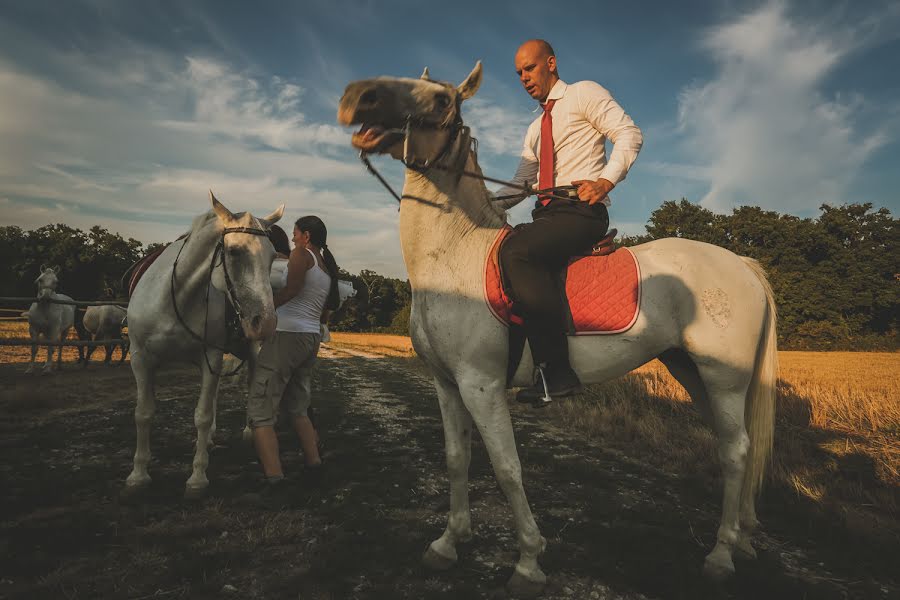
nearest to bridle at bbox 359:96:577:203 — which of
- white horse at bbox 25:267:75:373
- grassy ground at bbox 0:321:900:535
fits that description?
grassy ground at bbox 0:321:900:535

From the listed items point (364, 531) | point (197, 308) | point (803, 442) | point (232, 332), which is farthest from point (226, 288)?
point (803, 442)

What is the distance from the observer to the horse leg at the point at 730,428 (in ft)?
10.0

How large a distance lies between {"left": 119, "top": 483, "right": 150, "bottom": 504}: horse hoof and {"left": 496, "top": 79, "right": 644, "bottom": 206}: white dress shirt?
177 inches

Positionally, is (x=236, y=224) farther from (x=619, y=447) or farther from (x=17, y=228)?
(x=17, y=228)

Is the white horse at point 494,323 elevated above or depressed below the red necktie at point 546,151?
below

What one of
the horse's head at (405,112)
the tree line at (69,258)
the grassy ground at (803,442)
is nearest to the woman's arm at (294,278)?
the horse's head at (405,112)

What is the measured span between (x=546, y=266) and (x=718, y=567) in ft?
7.76

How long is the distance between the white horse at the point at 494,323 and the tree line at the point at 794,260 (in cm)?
3231

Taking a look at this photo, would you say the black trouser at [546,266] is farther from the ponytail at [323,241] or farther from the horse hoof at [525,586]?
the ponytail at [323,241]

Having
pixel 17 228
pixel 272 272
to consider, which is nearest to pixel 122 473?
pixel 272 272

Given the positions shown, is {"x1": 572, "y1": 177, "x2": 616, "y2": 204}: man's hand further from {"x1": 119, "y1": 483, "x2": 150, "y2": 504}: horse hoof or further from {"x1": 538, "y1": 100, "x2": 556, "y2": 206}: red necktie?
{"x1": 119, "y1": 483, "x2": 150, "y2": 504}: horse hoof

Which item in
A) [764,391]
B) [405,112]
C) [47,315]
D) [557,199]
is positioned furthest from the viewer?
[47,315]

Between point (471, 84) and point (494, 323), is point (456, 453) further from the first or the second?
point (471, 84)

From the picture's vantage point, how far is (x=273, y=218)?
15.0ft
